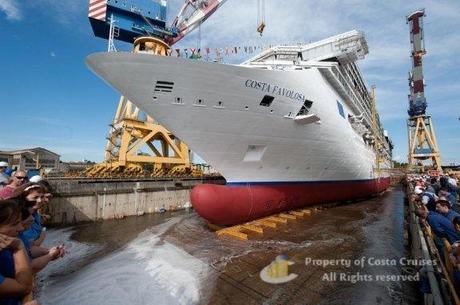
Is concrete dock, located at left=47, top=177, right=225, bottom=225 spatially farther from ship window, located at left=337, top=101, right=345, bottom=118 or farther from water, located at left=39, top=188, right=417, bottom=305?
ship window, located at left=337, top=101, right=345, bottom=118

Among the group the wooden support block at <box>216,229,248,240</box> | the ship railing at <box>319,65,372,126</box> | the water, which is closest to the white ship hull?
the ship railing at <box>319,65,372,126</box>

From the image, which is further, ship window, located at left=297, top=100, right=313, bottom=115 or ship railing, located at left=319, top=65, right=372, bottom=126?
ship railing, located at left=319, top=65, right=372, bottom=126

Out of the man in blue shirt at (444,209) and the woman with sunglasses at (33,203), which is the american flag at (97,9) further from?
the man in blue shirt at (444,209)

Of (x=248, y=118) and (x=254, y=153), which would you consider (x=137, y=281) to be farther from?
(x=248, y=118)

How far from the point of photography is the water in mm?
5887

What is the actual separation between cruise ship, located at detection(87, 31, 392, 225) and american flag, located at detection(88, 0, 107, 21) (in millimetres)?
19024

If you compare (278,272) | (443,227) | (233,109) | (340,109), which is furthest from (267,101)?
(443,227)

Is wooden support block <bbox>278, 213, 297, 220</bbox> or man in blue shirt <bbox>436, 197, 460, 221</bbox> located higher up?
man in blue shirt <bbox>436, 197, 460, 221</bbox>

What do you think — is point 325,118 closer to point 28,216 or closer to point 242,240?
point 242,240

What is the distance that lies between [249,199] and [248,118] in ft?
11.0

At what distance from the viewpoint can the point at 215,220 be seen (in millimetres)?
10336

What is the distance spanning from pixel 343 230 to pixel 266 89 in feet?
22.9

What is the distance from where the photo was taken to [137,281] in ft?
21.9

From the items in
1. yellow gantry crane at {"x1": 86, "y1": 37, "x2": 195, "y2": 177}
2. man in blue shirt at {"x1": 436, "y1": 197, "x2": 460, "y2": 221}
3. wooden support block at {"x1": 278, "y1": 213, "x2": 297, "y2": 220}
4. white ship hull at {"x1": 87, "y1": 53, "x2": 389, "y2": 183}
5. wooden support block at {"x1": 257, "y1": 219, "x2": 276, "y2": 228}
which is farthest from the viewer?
yellow gantry crane at {"x1": 86, "y1": 37, "x2": 195, "y2": 177}
